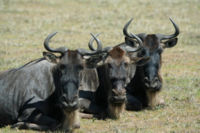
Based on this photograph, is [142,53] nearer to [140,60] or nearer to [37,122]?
[140,60]

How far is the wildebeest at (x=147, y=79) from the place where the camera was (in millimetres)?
11945

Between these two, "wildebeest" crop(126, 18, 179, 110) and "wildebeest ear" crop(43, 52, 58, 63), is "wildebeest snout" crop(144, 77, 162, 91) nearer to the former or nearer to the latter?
"wildebeest" crop(126, 18, 179, 110)

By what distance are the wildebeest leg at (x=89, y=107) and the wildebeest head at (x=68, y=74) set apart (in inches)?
53.6

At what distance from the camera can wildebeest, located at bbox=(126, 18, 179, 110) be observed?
39.2 ft

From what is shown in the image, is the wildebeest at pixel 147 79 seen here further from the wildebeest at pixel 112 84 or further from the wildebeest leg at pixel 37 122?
the wildebeest leg at pixel 37 122

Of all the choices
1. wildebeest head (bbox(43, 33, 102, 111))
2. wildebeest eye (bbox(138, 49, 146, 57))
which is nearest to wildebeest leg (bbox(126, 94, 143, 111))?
wildebeest eye (bbox(138, 49, 146, 57))

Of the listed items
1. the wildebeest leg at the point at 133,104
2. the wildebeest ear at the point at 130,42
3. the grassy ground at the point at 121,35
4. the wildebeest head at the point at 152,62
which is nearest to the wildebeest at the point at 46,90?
the grassy ground at the point at 121,35

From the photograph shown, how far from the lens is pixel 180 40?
25297 mm

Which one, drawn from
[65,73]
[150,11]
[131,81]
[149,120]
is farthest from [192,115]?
[150,11]

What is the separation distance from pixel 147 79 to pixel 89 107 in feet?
5.00

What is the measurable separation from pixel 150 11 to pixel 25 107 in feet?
91.3

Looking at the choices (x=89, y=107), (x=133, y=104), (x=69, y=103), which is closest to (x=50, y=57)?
(x=69, y=103)

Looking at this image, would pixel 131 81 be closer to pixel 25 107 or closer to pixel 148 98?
pixel 148 98

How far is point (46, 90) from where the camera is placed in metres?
10.5
